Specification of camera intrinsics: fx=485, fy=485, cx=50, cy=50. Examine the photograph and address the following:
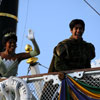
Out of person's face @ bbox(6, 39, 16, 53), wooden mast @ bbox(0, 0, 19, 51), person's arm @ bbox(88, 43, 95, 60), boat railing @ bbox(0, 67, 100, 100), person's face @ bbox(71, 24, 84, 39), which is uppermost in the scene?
wooden mast @ bbox(0, 0, 19, 51)

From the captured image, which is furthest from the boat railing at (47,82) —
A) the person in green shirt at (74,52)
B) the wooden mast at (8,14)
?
the wooden mast at (8,14)

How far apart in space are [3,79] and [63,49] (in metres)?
1.12

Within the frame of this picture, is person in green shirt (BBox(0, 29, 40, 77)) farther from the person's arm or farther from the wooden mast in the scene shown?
the wooden mast

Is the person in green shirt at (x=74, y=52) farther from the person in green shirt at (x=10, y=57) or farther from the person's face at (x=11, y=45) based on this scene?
the person's face at (x=11, y=45)

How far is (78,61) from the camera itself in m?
7.69

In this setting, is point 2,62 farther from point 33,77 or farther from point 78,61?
point 78,61

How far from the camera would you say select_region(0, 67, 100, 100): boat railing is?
7.34 metres

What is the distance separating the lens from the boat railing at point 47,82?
24.1 ft

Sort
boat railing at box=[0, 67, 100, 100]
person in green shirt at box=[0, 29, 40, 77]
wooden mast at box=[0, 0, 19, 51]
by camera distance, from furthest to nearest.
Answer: wooden mast at box=[0, 0, 19, 51] < person in green shirt at box=[0, 29, 40, 77] < boat railing at box=[0, 67, 100, 100]

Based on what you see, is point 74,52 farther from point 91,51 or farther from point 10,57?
point 10,57

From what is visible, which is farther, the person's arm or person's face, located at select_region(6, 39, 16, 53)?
person's face, located at select_region(6, 39, 16, 53)

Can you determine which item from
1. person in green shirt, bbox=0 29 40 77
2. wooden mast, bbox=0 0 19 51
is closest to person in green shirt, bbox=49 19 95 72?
person in green shirt, bbox=0 29 40 77

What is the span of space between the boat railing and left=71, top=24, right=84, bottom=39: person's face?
2.32 feet

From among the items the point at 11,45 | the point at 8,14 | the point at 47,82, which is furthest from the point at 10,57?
the point at 8,14
